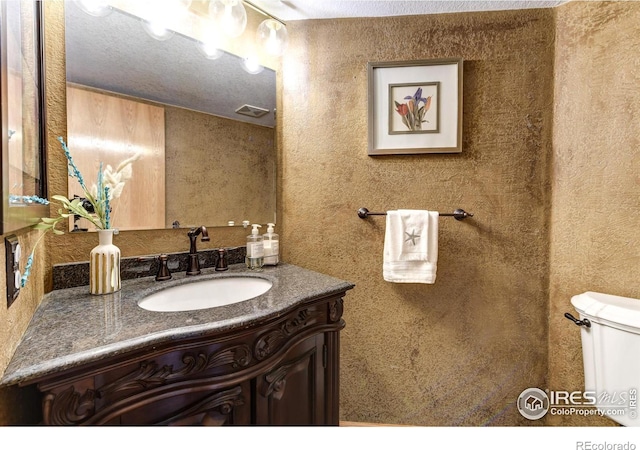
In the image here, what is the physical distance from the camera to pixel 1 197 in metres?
0.44

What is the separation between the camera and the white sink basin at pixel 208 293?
871 mm

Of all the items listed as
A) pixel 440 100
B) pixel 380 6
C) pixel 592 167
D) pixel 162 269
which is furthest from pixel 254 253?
pixel 592 167

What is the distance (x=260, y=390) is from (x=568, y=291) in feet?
4.57

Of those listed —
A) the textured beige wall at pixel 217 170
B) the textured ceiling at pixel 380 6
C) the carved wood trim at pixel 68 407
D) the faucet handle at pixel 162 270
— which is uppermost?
the textured ceiling at pixel 380 6

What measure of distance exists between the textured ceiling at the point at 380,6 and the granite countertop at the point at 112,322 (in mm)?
1226

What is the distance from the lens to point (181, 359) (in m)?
0.57

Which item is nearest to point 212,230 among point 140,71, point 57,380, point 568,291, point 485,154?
point 140,71
